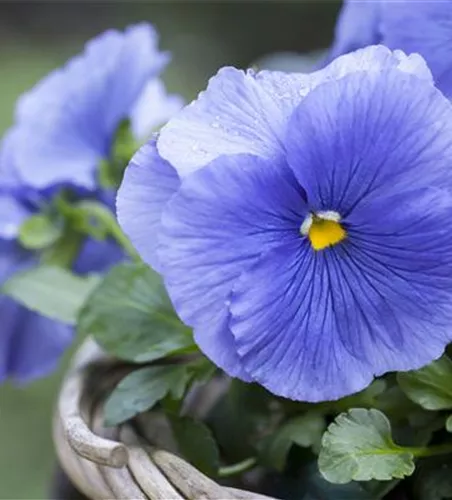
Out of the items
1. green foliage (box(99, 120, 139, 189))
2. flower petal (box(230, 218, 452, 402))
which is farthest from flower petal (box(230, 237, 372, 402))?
green foliage (box(99, 120, 139, 189))

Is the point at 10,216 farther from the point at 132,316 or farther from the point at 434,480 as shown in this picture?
the point at 434,480

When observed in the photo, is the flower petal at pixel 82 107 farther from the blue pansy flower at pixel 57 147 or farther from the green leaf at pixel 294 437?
the green leaf at pixel 294 437

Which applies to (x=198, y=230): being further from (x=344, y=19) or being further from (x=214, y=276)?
(x=344, y=19)

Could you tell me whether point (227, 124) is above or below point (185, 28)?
below

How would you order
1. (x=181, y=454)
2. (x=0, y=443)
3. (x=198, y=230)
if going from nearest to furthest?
(x=198, y=230)
(x=181, y=454)
(x=0, y=443)

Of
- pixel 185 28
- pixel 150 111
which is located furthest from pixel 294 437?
pixel 185 28

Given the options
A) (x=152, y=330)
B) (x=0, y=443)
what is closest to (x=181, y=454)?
(x=152, y=330)

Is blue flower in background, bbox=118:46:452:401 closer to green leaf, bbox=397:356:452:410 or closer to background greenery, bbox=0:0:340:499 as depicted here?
green leaf, bbox=397:356:452:410
